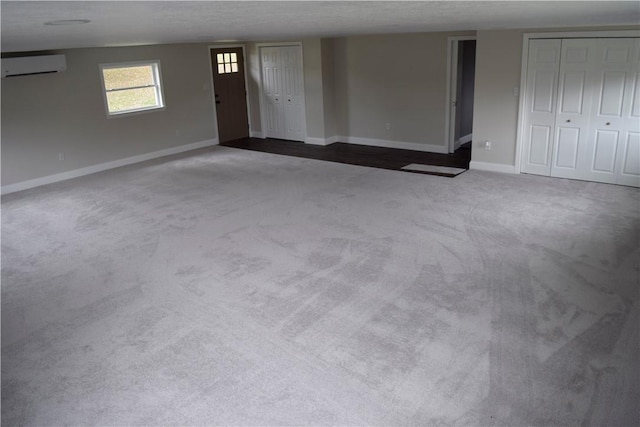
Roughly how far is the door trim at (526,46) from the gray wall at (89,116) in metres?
5.72

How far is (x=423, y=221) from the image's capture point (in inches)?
227

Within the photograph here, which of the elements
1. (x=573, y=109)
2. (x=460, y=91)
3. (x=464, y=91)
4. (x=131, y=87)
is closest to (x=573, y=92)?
(x=573, y=109)

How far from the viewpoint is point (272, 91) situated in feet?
34.6

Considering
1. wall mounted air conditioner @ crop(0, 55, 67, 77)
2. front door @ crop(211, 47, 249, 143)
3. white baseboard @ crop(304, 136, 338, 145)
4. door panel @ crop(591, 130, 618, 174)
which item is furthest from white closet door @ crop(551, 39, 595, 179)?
wall mounted air conditioner @ crop(0, 55, 67, 77)

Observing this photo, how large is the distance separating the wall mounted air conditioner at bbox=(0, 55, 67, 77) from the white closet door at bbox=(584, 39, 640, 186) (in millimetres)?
7342

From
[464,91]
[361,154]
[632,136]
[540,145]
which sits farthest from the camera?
[464,91]

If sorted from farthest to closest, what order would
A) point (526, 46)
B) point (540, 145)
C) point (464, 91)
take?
1. point (464, 91)
2. point (540, 145)
3. point (526, 46)

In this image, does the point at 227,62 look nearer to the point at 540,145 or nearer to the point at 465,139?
the point at 465,139

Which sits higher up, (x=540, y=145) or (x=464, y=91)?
(x=464, y=91)

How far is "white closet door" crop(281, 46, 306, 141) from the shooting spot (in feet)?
32.5

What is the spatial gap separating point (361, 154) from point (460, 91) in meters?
2.04

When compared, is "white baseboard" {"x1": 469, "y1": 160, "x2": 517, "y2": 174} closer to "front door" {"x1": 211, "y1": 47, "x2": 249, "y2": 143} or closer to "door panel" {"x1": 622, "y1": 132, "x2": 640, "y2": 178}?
"door panel" {"x1": 622, "y1": 132, "x2": 640, "y2": 178}

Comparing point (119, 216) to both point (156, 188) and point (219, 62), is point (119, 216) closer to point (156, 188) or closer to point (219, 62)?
point (156, 188)

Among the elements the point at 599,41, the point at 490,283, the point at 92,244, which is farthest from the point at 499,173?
the point at 92,244
